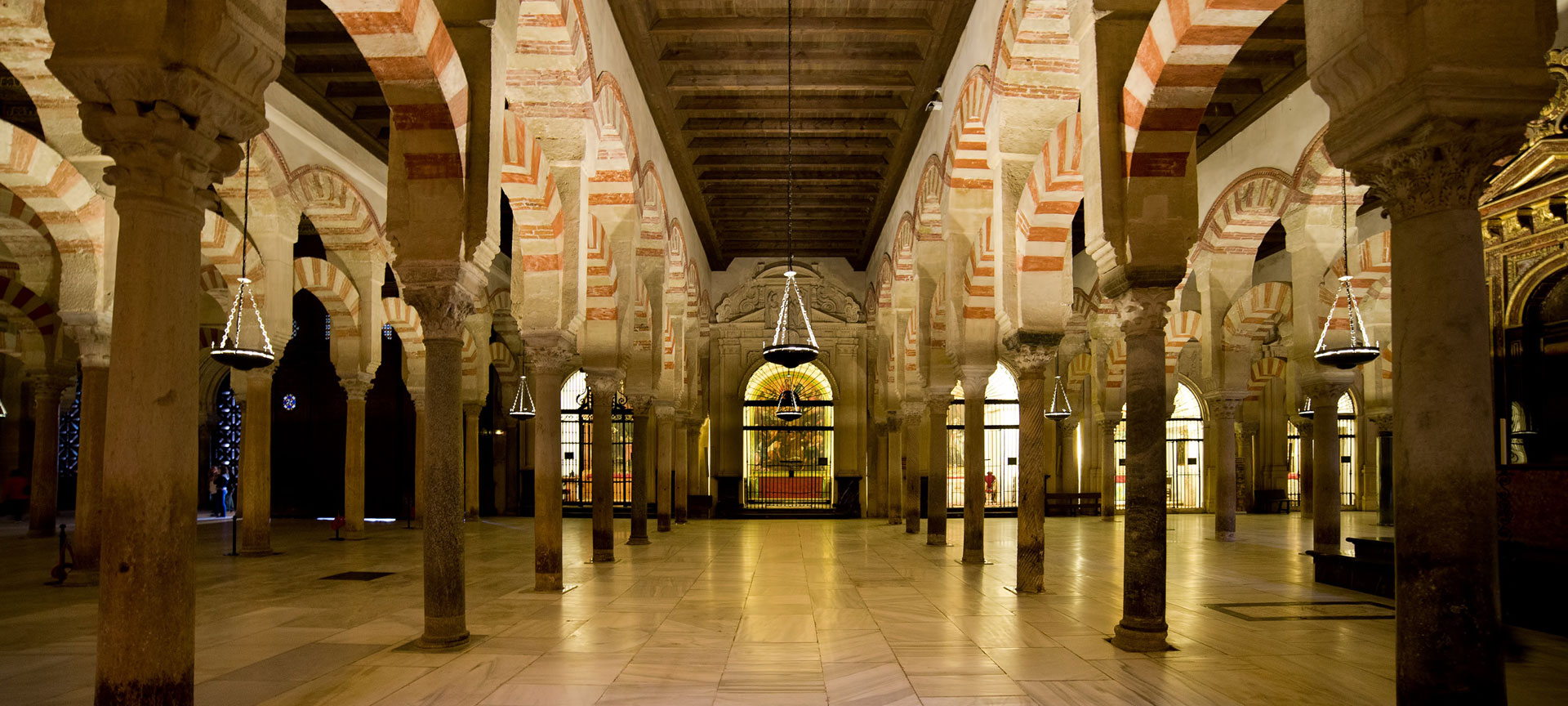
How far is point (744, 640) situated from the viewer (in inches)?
215

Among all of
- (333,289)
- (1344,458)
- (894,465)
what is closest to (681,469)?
(894,465)

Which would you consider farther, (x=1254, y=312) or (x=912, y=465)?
(x=912, y=465)

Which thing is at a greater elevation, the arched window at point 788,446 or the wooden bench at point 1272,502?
the arched window at point 788,446

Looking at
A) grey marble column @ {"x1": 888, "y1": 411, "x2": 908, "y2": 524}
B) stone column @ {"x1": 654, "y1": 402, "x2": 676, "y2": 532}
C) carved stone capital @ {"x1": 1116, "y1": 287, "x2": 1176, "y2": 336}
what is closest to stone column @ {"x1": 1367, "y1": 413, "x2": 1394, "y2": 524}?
grey marble column @ {"x1": 888, "y1": 411, "x2": 908, "y2": 524}

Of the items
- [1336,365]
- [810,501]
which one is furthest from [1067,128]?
[810,501]

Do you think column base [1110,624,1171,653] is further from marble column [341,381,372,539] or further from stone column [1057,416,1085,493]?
stone column [1057,416,1085,493]

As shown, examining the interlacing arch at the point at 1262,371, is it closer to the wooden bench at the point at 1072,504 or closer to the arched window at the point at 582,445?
the wooden bench at the point at 1072,504

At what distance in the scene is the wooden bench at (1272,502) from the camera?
19.1 metres

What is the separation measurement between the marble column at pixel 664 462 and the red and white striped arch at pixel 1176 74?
9.38 m

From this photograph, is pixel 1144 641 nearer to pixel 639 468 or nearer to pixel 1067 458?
pixel 639 468

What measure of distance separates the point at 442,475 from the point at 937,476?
710cm

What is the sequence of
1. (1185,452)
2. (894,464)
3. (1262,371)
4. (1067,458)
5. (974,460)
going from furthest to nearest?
(1185,452), (1067,458), (1262,371), (894,464), (974,460)

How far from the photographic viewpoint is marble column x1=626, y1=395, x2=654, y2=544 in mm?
10852

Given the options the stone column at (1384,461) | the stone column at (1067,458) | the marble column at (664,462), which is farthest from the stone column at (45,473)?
the stone column at (1384,461)
